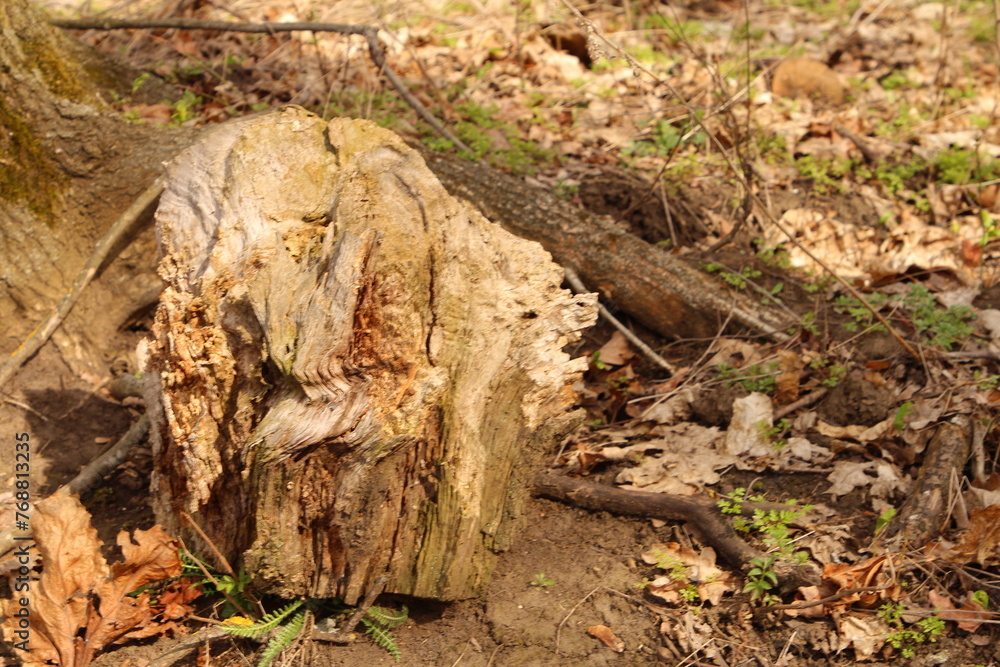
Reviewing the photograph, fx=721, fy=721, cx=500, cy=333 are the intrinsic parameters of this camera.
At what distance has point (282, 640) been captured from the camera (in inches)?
94.2

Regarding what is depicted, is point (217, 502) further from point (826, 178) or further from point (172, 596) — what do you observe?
point (826, 178)

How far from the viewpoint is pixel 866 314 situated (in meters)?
3.73

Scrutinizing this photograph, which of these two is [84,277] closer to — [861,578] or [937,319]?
[861,578]

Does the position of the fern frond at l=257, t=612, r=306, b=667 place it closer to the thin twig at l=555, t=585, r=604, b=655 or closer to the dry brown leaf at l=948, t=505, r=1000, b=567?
the thin twig at l=555, t=585, r=604, b=655

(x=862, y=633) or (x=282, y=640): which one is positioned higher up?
(x=862, y=633)

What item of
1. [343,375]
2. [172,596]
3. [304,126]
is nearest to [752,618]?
[343,375]

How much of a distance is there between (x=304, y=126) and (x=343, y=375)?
107cm

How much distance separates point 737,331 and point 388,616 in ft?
7.88

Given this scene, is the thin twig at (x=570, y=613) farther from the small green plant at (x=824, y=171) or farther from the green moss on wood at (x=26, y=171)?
the small green plant at (x=824, y=171)

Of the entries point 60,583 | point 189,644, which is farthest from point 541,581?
point 60,583

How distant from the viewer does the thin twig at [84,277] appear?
3.50m

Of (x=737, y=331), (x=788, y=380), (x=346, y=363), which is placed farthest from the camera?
(x=737, y=331)

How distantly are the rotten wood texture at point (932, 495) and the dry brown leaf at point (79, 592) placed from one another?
105 inches

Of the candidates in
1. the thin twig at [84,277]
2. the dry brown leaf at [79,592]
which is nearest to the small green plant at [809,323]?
the dry brown leaf at [79,592]
